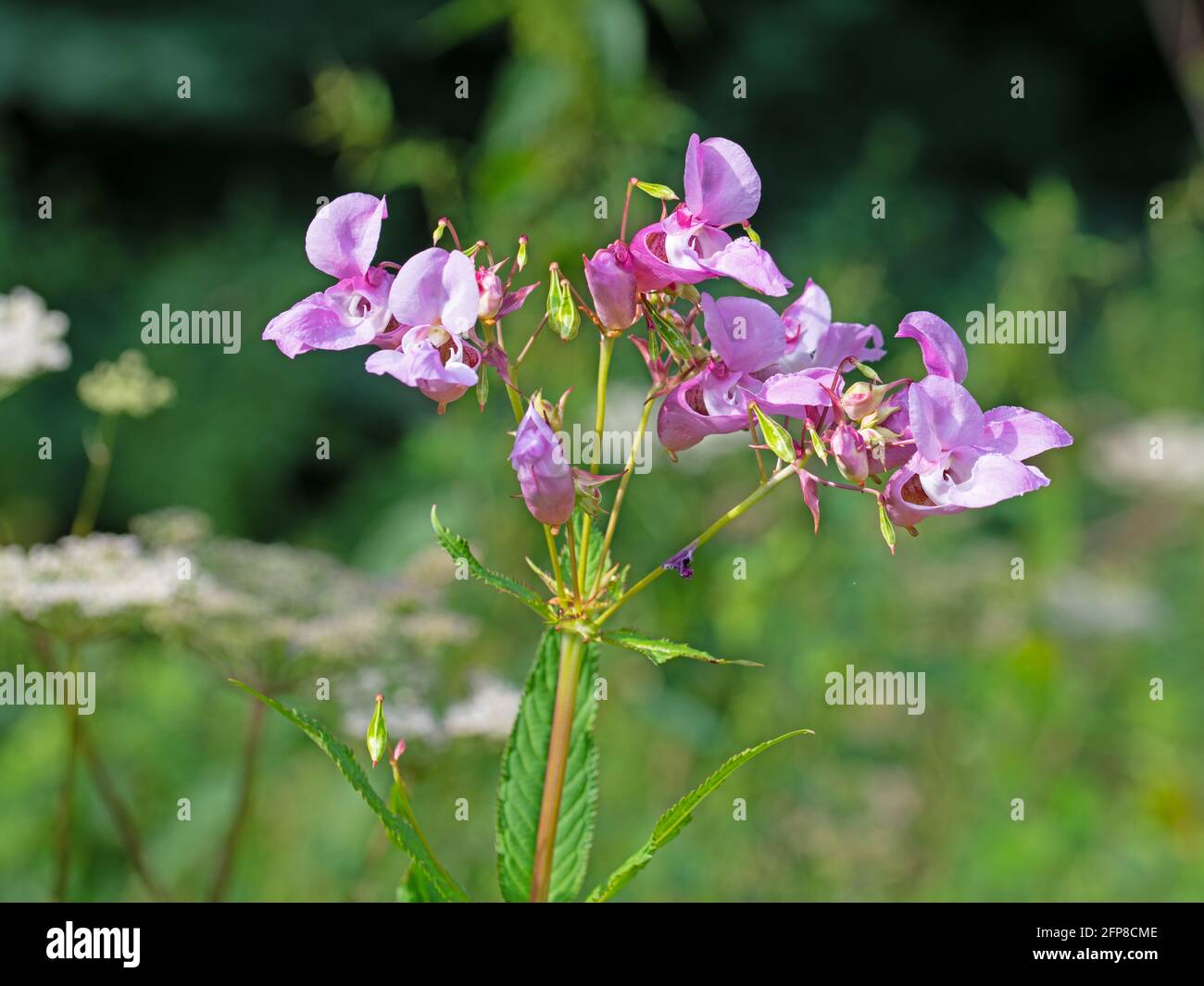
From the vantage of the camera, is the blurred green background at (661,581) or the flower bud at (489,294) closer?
the flower bud at (489,294)

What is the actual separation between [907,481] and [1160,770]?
2.25 m

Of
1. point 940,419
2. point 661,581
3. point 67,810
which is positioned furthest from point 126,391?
point 661,581

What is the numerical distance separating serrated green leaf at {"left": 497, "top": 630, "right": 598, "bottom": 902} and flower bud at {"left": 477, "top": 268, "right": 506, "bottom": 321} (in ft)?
0.88

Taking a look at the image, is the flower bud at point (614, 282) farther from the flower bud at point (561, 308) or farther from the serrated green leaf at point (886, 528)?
the serrated green leaf at point (886, 528)

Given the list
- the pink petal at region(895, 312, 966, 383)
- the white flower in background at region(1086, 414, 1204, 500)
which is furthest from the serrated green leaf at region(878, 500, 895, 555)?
the white flower in background at region(1086, 414, 1204, 500)

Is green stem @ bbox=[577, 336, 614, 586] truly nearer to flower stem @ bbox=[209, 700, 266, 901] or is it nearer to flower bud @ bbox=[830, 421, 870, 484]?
flower bud @ bbox=[830, 421, 870, 484]

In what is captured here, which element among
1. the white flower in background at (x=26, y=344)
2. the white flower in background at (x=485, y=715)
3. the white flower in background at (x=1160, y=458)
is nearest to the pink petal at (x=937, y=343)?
the white flower in background at (x=485, y=715)

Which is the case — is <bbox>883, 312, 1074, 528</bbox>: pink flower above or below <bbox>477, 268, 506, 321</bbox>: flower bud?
below

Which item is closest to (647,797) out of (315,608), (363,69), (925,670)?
(925,670)

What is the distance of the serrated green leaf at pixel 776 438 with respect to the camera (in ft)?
2.78

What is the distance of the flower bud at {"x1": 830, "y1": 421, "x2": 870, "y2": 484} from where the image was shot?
88 cm

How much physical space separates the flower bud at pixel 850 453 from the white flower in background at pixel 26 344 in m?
0.96

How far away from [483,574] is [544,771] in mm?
206

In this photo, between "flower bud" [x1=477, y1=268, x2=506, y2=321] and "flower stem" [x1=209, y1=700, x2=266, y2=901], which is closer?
"flower bud" [x1=477, y1=268, x2=506, y2=321]
